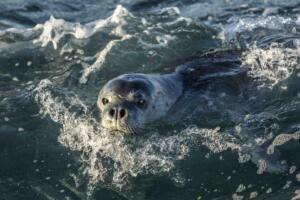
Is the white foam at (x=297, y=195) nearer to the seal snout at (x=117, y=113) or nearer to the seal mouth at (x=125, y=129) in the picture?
the seal mouth at (x=125, y=129)

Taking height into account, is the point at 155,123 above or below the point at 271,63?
below

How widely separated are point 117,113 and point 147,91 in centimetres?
65

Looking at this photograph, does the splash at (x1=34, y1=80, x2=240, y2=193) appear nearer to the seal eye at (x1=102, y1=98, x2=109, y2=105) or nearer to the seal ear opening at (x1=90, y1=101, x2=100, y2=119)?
the seal ear opening at (x1=90, y1=101, x2=100, y2=119)

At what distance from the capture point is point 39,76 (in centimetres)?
780

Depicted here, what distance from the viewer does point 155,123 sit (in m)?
6.24

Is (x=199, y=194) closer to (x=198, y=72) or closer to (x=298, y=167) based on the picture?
(x=298, y=167)

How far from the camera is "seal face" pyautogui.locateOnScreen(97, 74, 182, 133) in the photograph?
5.55m

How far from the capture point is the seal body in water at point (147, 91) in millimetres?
5590

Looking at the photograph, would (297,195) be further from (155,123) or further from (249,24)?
(249,24)

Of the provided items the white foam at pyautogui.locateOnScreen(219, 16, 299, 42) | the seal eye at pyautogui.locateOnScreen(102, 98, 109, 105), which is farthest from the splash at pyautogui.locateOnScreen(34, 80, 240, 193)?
the white foam at pyautogui.locateOnScreen(219, 16, 299, 42)

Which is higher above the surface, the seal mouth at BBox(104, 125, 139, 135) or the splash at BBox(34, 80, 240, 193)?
the seal mouth at BBox(104, 125, 139, 135)

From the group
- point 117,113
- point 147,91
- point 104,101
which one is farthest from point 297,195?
point 104,101

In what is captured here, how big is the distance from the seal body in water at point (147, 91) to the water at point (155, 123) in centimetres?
14

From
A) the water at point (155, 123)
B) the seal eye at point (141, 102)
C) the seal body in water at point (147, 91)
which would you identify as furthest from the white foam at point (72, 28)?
the seal eye at point (141, 102)
